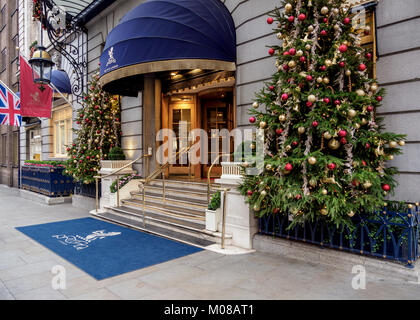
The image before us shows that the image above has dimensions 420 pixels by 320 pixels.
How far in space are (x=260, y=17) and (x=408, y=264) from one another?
6.47 metres

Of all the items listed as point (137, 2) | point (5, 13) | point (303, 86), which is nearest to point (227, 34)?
point (303, 86)

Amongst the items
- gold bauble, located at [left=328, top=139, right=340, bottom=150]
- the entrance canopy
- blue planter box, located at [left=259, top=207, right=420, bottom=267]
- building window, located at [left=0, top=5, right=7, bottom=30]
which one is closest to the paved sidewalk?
blue planter box, located at [left=259, top=207, right=420, bottom=267]

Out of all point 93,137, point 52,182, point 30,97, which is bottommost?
point 52,182

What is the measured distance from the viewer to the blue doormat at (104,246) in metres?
5.16

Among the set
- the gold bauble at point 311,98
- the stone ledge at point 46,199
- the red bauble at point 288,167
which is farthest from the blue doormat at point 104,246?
the stone ledge at point 46,199

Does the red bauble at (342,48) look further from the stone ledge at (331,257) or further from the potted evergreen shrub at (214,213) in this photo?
the potted evergreen shrub at (214,213)

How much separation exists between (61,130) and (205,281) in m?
16.5

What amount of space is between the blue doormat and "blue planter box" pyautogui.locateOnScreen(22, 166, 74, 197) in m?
5.13

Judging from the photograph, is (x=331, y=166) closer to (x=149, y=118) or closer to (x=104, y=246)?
(x=104, y=246)

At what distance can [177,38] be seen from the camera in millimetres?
7641

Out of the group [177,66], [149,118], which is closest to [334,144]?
[177,66]

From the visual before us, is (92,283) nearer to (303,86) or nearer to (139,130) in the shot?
(303,86)

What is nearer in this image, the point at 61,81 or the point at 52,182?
the point at 52,182
